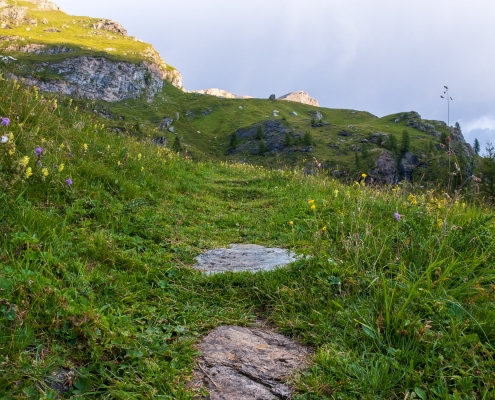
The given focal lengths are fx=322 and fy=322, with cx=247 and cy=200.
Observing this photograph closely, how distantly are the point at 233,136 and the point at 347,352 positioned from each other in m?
149

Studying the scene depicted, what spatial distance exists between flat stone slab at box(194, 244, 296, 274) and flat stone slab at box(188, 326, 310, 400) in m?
1.10

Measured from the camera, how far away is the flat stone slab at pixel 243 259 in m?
3.85

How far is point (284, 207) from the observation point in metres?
6.95

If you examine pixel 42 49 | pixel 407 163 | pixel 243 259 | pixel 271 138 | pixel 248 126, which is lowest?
pixel 243 259

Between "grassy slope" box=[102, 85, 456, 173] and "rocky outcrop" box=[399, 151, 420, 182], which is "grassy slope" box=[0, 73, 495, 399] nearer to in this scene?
"grassy slope" box=[102, 85, 456, 173]

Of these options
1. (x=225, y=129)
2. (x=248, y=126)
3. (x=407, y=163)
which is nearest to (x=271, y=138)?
(x=248, y=126)

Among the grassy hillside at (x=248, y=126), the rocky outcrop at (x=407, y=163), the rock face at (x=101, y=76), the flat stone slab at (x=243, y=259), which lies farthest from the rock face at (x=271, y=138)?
the flat stone slab at (x=243, y=259)

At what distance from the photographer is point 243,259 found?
425cm

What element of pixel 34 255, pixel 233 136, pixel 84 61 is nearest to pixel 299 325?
pixel 34 255

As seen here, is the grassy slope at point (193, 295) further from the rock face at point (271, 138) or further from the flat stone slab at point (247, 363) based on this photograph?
the rock face at point (271, 138)

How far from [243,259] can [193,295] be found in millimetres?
1156

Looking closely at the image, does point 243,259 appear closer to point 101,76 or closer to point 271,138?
point 271,138

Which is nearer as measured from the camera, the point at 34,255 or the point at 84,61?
the point at 34,255

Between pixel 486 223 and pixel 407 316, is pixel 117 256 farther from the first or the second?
pixel 486 223
